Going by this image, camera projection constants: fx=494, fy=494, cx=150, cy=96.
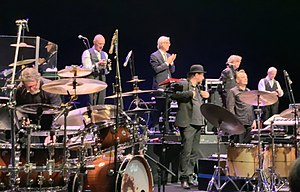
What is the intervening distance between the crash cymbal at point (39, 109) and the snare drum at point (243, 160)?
9.98 ft

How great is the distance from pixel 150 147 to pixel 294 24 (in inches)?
305

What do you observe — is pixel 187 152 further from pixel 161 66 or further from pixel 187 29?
pixel 187 29

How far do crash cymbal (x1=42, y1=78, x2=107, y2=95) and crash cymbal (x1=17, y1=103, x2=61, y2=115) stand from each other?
1.00 ft

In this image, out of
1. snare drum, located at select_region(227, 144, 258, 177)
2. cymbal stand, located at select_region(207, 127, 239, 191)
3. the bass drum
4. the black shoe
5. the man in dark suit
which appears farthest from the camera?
the man in dark suit

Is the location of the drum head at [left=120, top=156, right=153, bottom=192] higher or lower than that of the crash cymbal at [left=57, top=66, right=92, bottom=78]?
lower

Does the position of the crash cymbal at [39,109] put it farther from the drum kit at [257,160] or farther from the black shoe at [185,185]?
the black shoe at [185,185]

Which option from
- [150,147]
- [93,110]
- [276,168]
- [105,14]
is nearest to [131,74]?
[105,14]

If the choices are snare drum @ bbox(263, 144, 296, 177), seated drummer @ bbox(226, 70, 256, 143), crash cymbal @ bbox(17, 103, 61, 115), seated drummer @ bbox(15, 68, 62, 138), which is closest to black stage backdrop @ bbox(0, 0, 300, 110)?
seated drummer @ bbox(226, 70, 256, 143)

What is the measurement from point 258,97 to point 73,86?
2942mm

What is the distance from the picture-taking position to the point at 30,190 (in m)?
5.58

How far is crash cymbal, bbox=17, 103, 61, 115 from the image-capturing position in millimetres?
5525

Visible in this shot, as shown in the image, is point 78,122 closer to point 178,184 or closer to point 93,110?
point 93,110

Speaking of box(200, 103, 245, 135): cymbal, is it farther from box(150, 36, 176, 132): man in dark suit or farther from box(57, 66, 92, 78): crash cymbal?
box(150, 36, 176, 132): man in dark suit

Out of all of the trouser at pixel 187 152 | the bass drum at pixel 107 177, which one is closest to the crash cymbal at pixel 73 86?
the bass drum at pixel 107 177
